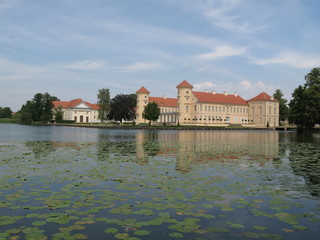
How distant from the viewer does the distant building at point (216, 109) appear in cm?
11769

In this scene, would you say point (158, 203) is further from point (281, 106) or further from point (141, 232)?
point (281, 106)

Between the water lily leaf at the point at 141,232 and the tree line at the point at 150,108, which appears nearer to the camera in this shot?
the water lily leaf at the point at 141,232

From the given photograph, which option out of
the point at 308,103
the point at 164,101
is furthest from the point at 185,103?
the point at 308,103

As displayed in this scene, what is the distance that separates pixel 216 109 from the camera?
4737 inches

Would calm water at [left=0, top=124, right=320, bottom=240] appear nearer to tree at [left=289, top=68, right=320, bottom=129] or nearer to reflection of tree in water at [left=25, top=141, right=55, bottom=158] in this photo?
reflection of tree in water at [left=25, top=141, right=55, bottom=158]

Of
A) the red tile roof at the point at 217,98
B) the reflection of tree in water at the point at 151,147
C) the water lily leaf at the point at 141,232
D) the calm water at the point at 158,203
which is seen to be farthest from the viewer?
the red tile roof at the point at 217,98

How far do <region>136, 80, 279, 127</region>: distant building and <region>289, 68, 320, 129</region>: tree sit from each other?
3608 cm

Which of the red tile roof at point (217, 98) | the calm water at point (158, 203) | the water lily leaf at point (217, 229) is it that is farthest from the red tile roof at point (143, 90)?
the water lily leaf at point (217, 229)

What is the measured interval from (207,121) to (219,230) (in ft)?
370

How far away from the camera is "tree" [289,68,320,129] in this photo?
222 ft

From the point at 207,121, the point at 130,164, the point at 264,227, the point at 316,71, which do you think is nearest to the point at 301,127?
the point at 316,71

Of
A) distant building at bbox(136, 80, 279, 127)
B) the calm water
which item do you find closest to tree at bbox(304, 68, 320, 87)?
distant building at bbox(136, 80, 279, 127)

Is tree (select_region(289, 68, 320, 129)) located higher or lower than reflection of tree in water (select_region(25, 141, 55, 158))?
higher

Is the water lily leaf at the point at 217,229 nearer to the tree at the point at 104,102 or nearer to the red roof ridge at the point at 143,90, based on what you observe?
the tree at the point at 104,102
